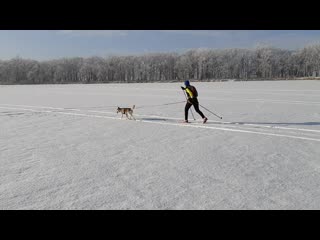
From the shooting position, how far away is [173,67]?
109 metres

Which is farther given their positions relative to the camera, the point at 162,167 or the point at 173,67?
the point at 173,67

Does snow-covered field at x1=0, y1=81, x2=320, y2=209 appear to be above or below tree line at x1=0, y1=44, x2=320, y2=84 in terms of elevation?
below

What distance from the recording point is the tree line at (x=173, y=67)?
100 m

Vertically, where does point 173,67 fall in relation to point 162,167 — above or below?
above

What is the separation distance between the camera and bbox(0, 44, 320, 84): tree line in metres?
100

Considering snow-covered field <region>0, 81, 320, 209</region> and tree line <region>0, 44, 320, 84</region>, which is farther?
tree line <region>0, 44, 320, 84</region>

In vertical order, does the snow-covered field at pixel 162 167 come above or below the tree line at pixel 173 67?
below

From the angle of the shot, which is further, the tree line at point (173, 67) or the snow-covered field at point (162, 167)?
the tree line at point (173, 67)
